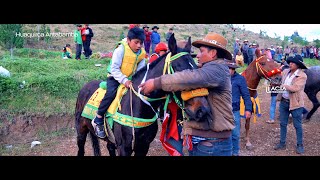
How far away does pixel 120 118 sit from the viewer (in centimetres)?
427

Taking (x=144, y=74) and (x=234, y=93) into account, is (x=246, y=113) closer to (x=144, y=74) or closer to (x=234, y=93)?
(x=234, y=93)

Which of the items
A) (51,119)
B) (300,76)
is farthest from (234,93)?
(51,119)

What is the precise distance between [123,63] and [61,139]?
4735mm

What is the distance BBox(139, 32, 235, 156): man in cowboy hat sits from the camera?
3.07m

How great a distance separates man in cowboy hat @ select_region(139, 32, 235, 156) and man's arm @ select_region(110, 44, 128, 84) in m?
1.03

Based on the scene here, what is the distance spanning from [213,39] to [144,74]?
1.17 meters

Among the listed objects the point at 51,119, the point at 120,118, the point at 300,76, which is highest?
the point at 300,76

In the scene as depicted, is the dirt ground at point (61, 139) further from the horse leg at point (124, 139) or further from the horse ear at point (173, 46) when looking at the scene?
the horse ear at point (173, 46)

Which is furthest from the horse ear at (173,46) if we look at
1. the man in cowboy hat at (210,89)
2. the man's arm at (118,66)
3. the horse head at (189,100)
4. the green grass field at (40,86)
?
the green grass field at (40,86)

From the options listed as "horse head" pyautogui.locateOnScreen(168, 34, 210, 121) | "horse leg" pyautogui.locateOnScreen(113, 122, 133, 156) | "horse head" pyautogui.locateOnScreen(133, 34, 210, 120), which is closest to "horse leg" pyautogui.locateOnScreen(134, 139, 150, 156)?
"horse leg" pyautogui.locateOnScreen(113, 122, 133, 156)

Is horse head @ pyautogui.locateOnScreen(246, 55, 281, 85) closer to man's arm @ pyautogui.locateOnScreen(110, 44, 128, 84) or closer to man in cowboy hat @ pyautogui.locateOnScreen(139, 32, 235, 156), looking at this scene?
man's arm @ pyautogui.locateOnScreen(110, 44, 128, 84)

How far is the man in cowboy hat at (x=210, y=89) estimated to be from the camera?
10.1 feet

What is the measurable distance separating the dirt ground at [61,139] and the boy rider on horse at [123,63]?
3.19 metres

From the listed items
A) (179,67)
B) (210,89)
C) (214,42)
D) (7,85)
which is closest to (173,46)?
(179,67)
